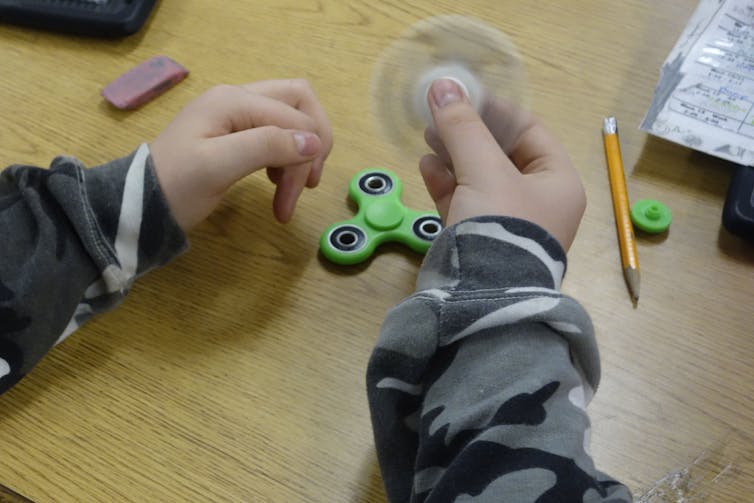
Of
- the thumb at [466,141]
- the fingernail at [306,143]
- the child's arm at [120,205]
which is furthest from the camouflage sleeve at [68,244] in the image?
the thumb at [466,141]

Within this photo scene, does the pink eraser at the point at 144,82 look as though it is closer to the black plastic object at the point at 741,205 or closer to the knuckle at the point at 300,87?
the knuckle at the point at 300,87

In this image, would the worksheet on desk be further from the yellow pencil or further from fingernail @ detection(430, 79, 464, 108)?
fingernail @ detection(430, 79, 464, 108)

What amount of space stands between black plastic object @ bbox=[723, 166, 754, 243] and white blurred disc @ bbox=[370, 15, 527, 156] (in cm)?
18

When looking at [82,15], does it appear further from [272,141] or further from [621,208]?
[621,208]

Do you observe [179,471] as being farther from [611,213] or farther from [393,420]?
[611,213]

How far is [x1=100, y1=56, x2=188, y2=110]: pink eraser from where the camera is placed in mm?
659

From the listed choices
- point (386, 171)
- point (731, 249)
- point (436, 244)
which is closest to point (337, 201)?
point (386, 171)

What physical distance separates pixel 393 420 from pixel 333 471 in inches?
2.2

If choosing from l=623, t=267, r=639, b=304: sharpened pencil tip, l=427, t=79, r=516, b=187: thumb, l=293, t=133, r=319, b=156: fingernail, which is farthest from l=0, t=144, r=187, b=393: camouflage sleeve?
l=623, t=267, r=639, b=304: sharpened pencil tip

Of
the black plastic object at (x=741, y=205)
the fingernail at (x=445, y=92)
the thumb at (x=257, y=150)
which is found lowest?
the thumb at (x=257, y=150)

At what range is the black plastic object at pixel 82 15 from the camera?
0.71 metres

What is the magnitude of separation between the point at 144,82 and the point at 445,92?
1.00ft

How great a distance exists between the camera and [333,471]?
0.46 m

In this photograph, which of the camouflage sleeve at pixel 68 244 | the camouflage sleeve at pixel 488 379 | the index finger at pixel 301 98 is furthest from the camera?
the index finger at pixel 301 98
